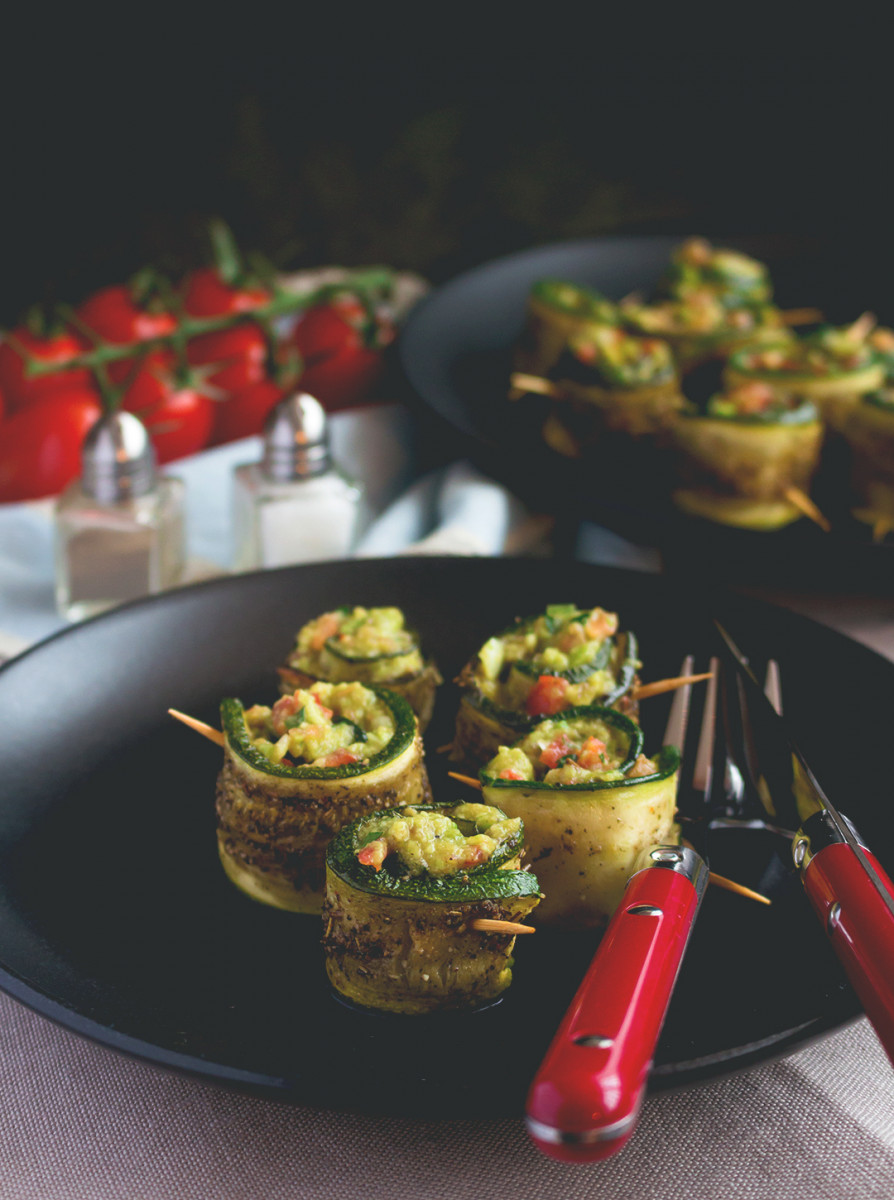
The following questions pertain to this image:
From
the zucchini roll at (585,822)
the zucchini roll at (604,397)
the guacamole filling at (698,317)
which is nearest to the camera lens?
the zucchini roll at (585,822)

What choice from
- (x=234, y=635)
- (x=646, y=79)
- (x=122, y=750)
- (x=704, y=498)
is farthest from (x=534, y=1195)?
(x=646, y=79)

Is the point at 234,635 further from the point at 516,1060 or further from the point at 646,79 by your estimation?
the point at 646,79

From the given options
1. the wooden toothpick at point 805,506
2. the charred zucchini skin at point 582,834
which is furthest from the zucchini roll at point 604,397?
the charred zucchini skin at point 582,834

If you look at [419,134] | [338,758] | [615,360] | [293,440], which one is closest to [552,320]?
[615,360]

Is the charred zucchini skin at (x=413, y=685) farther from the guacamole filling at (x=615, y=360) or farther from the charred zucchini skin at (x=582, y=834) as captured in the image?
the guacamole filling at (x=615, y=360)

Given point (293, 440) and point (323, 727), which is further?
point (293, 440)

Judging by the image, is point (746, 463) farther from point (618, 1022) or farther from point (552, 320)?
point (618, 1022)

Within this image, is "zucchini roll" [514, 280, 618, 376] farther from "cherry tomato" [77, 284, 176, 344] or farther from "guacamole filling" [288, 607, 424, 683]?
"guacamole filling" [288, 607, 424, 683]
